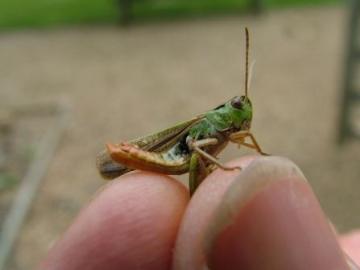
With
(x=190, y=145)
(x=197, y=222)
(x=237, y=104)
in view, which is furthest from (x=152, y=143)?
(x=197, y=222)

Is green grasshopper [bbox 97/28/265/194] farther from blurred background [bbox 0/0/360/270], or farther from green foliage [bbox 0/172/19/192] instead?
green foliage [bbox 0/172/19/192]

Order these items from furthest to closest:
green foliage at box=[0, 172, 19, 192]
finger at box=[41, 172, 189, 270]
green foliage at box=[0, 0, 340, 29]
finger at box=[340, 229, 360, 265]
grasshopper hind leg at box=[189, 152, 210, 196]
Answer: green foliage at box=[0, 0, 340, 29] → green foliage at box=[0, 172, 19, 192] → finger at box=[340, 229, 360, 265] → grasshopper hind leg at box=[189, 152, 210, 196] → finger at box=[41, 172, 189, 270]

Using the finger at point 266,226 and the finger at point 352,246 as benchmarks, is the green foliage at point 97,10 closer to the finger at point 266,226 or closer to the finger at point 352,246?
Result: the finger at point 352,246

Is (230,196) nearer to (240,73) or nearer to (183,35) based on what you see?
(240,73)

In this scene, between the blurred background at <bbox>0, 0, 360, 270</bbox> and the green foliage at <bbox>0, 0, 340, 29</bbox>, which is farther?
the green foliage at <bbox>0, 0, 340, 29</bbox>

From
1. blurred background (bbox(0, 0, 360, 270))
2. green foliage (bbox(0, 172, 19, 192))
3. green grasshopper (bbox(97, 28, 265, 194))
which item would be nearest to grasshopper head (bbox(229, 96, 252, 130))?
green grasshopper (bbox(97, 28, 265, 194))

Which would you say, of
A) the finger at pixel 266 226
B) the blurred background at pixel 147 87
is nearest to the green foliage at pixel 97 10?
the blurred background at pixel 147 87
